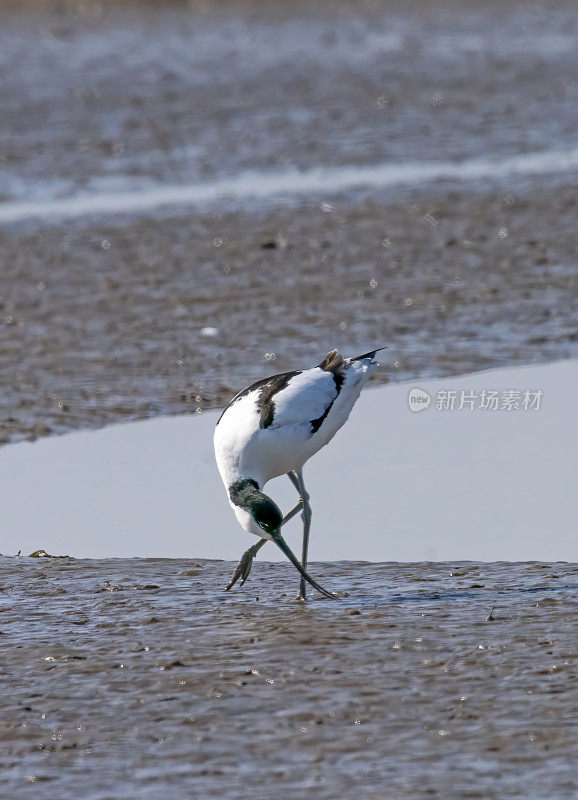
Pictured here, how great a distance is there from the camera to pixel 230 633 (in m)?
5.46

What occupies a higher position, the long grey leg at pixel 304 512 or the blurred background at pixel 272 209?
the blurred background at pixel 272 209

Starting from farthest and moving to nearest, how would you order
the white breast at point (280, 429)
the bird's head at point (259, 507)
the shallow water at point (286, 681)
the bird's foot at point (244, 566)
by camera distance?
the bird's foot at point (244, 566) < the white breast at point (280, 429) < the bird's head at point (259, 507) < the shallow water at point (286, 681)

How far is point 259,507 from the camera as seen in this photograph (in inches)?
215

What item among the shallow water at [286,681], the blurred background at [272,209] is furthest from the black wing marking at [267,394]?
the blurred background at [272,209]

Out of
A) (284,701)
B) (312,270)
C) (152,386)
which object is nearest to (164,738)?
(284,701)

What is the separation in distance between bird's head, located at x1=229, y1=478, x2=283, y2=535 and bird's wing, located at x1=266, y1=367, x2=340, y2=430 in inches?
11.4

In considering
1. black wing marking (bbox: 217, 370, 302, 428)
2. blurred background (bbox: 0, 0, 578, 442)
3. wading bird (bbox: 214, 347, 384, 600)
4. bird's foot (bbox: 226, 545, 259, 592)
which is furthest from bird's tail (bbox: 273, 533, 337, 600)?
blurred background (bbox: 0, 0, 578, 442)

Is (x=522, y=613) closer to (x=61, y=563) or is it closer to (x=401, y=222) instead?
(x=61, y=563)

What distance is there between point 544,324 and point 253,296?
204 centimetres

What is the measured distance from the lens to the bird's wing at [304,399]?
579 cm

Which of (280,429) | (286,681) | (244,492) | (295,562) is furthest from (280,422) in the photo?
(286,681)

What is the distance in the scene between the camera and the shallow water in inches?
167

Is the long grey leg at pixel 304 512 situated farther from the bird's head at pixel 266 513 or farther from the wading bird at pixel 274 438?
the bird's head at pixel 266 513

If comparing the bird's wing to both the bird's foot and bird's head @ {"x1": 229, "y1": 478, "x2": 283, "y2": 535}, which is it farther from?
the bird's foot
